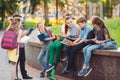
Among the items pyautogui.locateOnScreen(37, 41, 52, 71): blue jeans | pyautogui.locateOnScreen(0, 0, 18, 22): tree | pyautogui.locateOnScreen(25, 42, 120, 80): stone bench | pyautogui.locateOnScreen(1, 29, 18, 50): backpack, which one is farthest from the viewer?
pyautogui.locateOnScreen(0, 0, 18, 22): tree

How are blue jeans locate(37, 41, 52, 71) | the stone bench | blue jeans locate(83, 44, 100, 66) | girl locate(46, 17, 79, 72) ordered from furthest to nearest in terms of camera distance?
blue jeans locate(37, 41, 52, 71), girl locate(46, 17, 79, 72), blue jeans locate(83, 44, 100, 66), the stone bench

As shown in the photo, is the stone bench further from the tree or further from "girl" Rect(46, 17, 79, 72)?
the tree

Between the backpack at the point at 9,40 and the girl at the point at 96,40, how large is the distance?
1.72 meters

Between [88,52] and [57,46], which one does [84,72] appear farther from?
[57,46]

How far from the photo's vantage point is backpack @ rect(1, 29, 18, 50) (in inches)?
442

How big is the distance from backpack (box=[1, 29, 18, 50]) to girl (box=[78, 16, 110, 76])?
5.66 ft

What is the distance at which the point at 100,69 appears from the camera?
11.1 meters

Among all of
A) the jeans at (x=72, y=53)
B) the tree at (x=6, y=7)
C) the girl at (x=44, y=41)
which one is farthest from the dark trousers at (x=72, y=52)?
the tree at (x=6, y=7)

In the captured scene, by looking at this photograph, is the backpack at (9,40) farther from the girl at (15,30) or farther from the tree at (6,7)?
the tree at (6,7)

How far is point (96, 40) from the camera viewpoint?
11109 mm

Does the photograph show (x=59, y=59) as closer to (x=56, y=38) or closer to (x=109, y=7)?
(x=56, y=38)

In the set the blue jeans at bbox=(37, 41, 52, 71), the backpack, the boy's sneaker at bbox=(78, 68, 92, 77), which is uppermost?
the backpack

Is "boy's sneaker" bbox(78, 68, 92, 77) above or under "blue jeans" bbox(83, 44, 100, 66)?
under

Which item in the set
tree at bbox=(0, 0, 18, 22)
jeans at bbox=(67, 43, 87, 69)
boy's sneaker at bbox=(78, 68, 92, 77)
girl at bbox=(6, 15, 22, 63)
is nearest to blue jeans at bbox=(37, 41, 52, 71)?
jeans at bbox=(67, 43, 87, 69)
